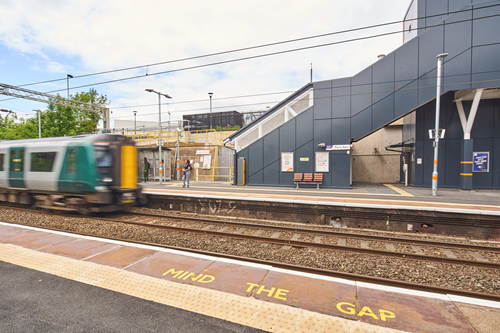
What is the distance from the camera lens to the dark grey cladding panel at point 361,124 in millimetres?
14750

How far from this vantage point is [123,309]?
3.31m

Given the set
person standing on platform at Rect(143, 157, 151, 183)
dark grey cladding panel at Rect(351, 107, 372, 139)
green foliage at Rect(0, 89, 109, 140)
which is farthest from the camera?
green foliage at Rect(0, 89, 109, 140)

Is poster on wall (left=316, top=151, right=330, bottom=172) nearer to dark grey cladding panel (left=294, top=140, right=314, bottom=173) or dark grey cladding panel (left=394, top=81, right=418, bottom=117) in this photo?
dark grey cladding panel (left=294, top=140, right=314, bottom=173)

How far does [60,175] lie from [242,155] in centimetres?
1097

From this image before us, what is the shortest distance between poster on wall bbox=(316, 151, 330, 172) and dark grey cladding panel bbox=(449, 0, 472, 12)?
10949 millimetres

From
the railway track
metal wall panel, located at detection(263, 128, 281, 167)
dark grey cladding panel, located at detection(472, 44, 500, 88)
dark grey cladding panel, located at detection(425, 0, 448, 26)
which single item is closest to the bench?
metal wall panel, located at detection(263, 128, 281, 167)

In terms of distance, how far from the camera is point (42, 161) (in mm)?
9523

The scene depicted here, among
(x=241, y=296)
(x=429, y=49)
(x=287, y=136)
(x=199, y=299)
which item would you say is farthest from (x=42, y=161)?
(x=429, y=49)

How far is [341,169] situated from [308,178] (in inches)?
81.7

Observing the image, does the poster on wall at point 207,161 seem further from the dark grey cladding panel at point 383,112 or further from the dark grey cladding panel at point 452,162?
the dark grey cladding panel at point 452,162

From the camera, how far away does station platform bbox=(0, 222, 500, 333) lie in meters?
3.02

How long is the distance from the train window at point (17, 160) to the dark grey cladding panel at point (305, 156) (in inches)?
546

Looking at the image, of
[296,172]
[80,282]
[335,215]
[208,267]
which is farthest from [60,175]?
[296,172]

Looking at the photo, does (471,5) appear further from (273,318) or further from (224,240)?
(273,318)
